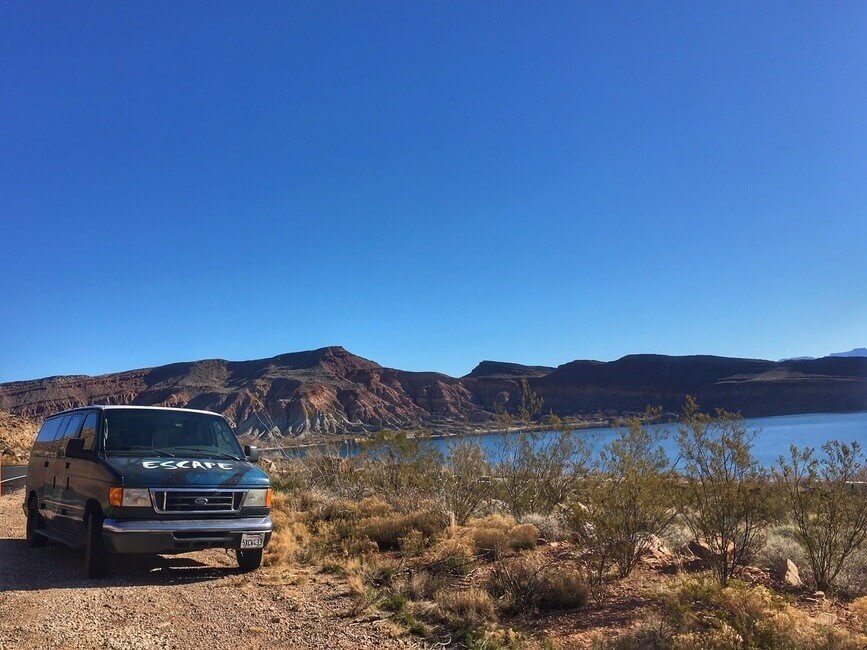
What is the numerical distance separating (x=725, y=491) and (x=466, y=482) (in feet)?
19.8

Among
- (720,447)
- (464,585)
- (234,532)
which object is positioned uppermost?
(720,447)

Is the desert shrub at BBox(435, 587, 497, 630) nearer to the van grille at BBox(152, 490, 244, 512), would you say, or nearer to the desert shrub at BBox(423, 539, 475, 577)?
the desert shrub at BBox(423, 539, 475, 577)

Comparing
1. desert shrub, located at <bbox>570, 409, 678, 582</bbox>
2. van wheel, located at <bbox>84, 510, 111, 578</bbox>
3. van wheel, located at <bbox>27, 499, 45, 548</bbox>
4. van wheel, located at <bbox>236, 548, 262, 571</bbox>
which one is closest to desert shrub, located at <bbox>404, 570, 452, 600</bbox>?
desert shrub, located at <bbox>570, 409, 678, 582</bbox>

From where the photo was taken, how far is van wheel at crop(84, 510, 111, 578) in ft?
25.0

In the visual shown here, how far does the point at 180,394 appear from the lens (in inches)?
2970

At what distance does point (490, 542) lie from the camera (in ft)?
31.4

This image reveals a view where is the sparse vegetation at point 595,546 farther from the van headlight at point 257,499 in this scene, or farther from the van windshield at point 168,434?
the van windshield at point 168,434

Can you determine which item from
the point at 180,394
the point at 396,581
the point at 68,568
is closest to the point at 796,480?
the point at 396,581

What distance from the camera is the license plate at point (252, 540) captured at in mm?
7906

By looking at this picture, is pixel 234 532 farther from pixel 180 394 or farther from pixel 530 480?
pixel 180 394

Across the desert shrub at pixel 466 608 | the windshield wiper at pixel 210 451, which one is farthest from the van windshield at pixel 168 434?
the desert shrub at pixel 466 608

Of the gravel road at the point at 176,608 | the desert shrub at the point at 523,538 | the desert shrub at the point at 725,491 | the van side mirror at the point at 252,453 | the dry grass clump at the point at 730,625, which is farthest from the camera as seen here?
the desert shrub at the point at 523,538

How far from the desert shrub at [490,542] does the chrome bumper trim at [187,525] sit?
9.81ft

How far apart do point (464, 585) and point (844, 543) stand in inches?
191
